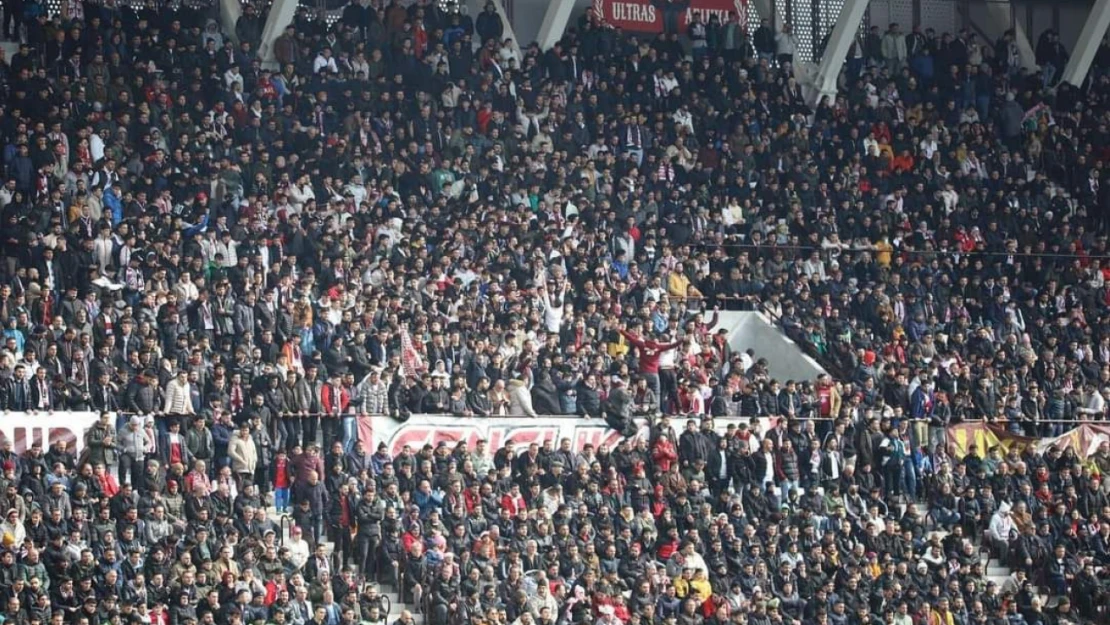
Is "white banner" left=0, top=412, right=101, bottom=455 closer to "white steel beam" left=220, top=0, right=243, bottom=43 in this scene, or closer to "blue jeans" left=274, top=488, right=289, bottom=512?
"blue jeans" left=274, top=488, right=289, bottom=512

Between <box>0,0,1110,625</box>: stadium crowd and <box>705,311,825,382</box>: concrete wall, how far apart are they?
262 millimetres

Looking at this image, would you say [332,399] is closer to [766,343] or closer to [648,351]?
[648,351]

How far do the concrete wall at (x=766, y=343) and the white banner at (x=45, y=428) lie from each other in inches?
478

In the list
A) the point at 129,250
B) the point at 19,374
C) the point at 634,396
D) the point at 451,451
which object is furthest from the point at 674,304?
the point at 19,374

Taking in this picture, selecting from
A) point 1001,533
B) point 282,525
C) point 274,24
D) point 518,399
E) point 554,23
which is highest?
point 554,23

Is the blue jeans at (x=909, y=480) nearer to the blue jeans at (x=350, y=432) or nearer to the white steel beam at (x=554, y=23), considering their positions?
the blue jeans at (x=350, y=432)

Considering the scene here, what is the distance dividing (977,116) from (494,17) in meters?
9.76

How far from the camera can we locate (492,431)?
1236 inches

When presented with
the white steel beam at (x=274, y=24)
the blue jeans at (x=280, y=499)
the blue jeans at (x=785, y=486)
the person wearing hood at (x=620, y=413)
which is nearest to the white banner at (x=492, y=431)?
the person wearing hood at (x=620, y=413)

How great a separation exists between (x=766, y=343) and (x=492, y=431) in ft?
24.0

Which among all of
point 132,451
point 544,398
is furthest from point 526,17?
point 132,451

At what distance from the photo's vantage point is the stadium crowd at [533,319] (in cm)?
2858

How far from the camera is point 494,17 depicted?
132 ft

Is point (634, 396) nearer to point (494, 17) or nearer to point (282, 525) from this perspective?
point (282, 525)
